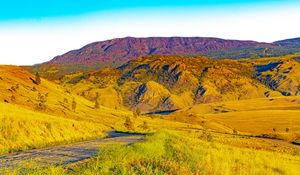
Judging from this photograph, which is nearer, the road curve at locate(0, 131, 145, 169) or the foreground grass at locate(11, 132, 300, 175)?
the foreground grass at locate(11, 132, 300, 175)

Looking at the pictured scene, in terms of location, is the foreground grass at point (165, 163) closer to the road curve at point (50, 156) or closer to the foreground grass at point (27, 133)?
the road curve at point (50, 156)

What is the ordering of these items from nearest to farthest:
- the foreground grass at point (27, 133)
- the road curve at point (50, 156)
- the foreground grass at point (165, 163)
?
the foreground grass at point (165, 163)
the road curve at point (50, 156)
the foreground grass at point (27, 133)

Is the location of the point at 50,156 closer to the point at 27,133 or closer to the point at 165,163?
the point at 165,163

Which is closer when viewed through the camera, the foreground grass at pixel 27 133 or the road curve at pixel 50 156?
the road curve at pixel 50 156

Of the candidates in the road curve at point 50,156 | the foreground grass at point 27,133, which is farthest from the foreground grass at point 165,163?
the foreground grass at point 27,133

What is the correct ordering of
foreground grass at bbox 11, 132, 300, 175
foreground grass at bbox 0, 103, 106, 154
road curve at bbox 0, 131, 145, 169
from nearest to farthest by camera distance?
1. foreground grass at bbox 11, 132, 300, 175
2. road curve at bbox 0, 131, 145, 169
3. foreground grass at bbox 0, 103, 106, 154

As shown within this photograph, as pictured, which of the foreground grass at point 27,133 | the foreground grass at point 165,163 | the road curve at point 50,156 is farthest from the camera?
the foreground grass at point 27,133

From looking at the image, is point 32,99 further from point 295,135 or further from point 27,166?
point 27,166

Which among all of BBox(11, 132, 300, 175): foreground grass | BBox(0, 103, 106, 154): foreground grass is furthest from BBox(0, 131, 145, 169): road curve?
BBox(0, 103, 106, 154): foreground grass

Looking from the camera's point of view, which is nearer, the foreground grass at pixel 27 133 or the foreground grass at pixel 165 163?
the foreground grass at pixel 165 163

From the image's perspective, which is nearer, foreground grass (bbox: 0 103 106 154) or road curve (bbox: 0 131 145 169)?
road curve (bbox: 0 131 145 169)

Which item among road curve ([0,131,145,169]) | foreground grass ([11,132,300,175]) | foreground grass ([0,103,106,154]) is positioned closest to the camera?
foreground grass ([11,132,300,175])

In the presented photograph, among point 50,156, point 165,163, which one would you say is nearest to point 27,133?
point 50,156

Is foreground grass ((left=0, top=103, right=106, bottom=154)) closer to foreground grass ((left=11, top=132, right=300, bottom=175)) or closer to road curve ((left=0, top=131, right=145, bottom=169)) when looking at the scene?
road curve ((left=0, top=131, right=145, bottom=169))
